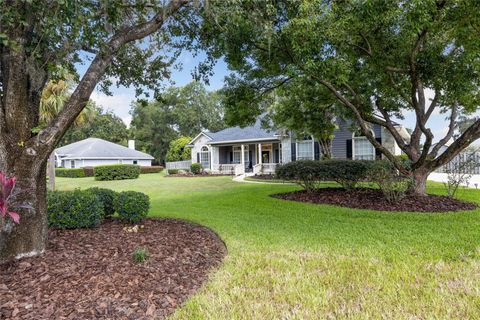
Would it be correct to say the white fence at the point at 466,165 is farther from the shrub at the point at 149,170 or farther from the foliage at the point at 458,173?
the shrub at the point at 149,170

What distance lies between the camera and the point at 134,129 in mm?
51312

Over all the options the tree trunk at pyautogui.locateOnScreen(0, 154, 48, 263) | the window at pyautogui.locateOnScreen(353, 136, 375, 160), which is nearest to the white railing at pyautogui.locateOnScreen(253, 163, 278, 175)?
the window at pyautogui.locateOnScreen(353, 136, 375, 160)

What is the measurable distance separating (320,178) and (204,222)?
5.23 meters

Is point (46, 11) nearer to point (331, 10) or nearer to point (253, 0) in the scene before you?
point (253, 0)

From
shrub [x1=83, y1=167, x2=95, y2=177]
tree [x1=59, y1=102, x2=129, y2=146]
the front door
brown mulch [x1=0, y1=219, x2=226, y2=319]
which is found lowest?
brown mulch [x1=0, y1=219, x2=226, y2=319]

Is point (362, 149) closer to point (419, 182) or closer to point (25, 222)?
point (419, 182)

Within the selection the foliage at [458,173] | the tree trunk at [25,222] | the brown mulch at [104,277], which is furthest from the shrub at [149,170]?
the tree trunk at [25,222]

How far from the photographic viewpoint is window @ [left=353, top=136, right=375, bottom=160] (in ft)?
66.5

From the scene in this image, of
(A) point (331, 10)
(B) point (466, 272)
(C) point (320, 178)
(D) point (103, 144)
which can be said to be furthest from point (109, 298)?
(D) point (103, 144)

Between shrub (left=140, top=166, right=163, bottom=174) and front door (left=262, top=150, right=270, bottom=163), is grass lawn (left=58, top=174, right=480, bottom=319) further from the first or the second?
shrub (left=140, top=166, right=163, bottom=174)

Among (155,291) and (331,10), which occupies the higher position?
(331,10)

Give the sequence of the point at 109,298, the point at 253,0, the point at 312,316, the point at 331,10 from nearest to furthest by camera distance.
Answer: the point at 312,316 → the point at 109,298 → the point at 253,0 → the point at 331,10

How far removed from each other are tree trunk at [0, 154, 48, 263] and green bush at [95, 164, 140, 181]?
75.5 feet

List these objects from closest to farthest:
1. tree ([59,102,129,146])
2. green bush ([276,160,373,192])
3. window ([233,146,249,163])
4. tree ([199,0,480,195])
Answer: tree ([199,0,480,195]) → green bush ([276,160,373,192]) → window ([233,146,249,163]) → tree ([59,102,129,146])
